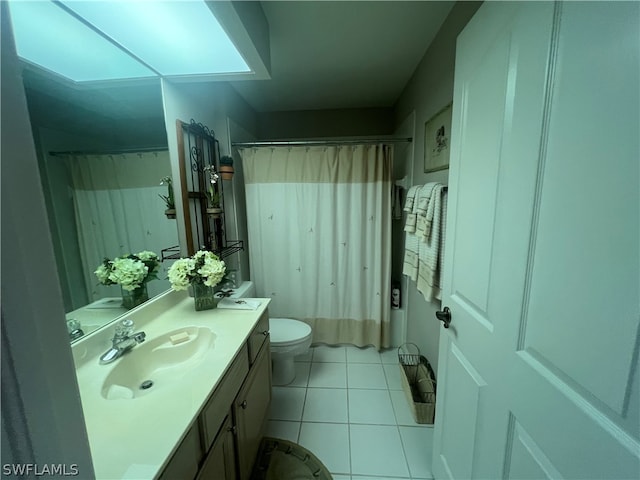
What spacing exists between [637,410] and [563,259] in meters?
0.27

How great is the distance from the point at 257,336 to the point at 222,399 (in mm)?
417

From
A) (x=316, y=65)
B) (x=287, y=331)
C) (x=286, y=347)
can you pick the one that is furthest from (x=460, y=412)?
(x=316, y=65)

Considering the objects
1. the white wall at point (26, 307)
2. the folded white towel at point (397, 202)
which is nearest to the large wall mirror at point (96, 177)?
the white wall at point (26, 307)

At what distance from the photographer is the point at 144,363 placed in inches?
40.1

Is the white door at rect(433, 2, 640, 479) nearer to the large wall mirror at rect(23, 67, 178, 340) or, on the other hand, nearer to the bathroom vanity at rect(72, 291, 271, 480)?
the bathroom vanity at rect(72, 291, 271, 480)

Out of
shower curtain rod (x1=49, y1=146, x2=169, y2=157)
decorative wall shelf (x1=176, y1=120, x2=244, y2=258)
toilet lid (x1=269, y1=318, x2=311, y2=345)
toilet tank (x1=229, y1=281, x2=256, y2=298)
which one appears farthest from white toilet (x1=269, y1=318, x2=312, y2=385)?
shower curtain rod (x1=49, y1=146, x2=169, y2=157)

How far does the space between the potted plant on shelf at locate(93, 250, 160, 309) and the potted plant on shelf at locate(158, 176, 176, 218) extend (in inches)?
9.9

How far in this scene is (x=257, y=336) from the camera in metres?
1.29

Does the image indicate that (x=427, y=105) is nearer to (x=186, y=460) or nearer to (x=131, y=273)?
(x=131, y=273)

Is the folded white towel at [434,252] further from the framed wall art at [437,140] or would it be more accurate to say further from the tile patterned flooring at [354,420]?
the tile patterned flooring at [354,420]

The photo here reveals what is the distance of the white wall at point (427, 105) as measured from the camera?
1.36m

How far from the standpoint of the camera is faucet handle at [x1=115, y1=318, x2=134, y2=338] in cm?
99

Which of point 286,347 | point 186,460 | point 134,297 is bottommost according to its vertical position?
point 286,347

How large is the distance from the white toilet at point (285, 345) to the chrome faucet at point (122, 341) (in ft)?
2.54
